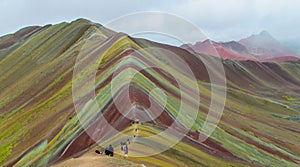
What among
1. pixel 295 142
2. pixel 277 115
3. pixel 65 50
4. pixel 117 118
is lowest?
pixel 117 118

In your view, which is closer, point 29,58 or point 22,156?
point 22,156

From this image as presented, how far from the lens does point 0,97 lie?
96938 millimetres

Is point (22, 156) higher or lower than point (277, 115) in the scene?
lower

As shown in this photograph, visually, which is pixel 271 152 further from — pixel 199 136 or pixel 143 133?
pixel 143 133

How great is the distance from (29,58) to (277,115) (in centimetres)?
6554

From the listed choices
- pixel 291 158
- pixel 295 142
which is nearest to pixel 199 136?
pixel 291 158

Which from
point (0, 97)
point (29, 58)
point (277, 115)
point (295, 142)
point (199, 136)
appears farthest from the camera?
point (29, 58)

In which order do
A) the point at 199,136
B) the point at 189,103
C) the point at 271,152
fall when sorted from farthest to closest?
the point at 189,103 → the point at 271,152 → the point at 199,136

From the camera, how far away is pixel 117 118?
39531mm

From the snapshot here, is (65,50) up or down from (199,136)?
up

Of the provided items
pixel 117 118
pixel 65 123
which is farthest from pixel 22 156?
pixel 117 118

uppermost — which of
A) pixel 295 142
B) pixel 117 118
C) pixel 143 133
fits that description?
pixel 295 142

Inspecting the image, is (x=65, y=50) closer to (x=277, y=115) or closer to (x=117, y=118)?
(x=277, y=115)

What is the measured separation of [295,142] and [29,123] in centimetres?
4460
